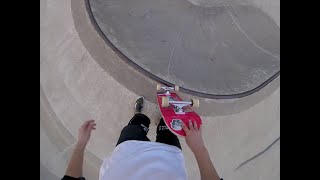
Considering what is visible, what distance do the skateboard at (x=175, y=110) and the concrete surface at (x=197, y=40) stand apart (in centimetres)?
18

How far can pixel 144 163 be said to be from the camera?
1.14 metres

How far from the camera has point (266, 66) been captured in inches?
79.7

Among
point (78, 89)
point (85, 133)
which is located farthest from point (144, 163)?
point (78, 89)

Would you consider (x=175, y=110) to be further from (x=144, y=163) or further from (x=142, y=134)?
(x=144, y=163)

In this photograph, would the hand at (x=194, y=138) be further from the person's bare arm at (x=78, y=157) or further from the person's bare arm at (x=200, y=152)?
the person's bare arm at (x=78, y=157)

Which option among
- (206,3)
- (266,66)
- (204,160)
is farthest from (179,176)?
(206,3)

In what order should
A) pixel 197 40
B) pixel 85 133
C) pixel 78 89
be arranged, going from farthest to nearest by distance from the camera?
pixel 197 40
pixel 78 89
pixel 85 133

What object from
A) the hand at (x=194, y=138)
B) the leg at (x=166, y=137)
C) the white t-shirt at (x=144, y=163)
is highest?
the hand at (x=194, y=138)

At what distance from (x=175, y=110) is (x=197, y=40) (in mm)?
708

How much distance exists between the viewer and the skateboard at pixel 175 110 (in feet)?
4.15

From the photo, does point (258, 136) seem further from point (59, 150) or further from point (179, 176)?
point (59, 150)

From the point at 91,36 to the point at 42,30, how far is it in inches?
9.6

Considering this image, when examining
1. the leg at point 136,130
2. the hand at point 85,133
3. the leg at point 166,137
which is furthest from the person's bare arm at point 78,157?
the leg at point 166,137

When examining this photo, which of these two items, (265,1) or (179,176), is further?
(265,1)
